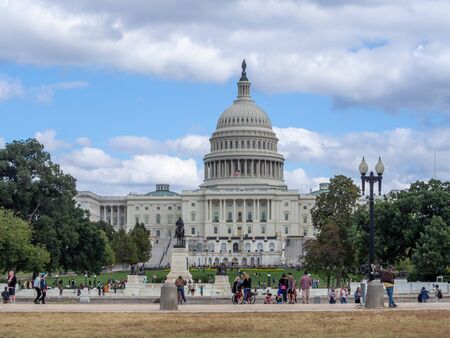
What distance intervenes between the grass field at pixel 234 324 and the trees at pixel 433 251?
3697cm

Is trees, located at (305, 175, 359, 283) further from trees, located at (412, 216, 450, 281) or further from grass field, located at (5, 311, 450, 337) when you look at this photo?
→ grass field, located at (5, 311, 450, 337)

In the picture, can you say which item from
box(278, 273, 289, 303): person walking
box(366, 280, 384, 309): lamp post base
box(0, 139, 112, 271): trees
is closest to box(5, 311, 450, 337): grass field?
box(366, 280, 384, 309): lamp post base

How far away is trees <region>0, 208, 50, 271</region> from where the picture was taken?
236ft

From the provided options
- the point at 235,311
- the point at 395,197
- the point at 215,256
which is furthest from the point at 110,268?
the point at 235,311

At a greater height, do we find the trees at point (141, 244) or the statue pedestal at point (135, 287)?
the trees at point (141, 244)

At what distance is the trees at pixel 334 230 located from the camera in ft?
282

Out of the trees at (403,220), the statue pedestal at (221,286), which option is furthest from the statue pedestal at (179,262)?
the trees at (403,220)

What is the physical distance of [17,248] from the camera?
72.4m

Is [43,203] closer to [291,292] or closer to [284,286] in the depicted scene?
[284,286]

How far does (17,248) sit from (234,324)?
45.1 meters

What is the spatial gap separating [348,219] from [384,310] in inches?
2278

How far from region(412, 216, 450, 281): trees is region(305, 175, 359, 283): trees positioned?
35.2ft

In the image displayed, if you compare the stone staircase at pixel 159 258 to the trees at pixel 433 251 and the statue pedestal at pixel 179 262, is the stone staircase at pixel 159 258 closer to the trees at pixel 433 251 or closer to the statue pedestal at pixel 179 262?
the statue pedestal at pixel 179 262

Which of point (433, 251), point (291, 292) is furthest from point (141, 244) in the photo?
point (291, 292)
